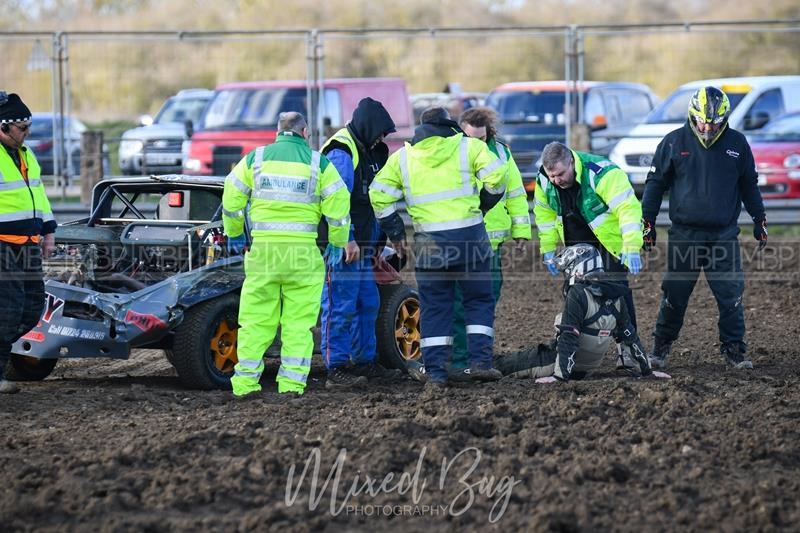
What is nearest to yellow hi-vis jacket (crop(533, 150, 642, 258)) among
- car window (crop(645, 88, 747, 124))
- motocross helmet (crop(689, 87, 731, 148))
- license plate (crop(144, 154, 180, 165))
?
motocross helmet (crop(689, 87, 731, 148))

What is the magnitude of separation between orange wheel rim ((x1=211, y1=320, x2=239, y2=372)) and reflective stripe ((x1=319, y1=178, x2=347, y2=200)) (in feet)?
3.86

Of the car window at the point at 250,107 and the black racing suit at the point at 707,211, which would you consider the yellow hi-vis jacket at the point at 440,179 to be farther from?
the car window at the point at 250,107

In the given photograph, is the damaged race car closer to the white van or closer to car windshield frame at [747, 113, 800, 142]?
the white van

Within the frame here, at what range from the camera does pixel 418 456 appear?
604cm

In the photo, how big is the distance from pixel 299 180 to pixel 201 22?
112 ft

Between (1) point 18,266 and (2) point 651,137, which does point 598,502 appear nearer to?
(1) point 18,266

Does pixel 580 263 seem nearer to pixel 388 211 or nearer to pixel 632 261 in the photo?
pixel 632 261

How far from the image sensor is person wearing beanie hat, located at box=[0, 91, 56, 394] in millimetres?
7742

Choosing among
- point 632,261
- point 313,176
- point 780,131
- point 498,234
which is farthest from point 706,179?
A: point 780,131

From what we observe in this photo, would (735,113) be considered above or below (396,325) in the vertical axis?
above

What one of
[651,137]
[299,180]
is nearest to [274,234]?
[299,180]

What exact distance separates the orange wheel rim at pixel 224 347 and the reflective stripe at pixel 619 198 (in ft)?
9.06

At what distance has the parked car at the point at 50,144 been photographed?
54.6ft

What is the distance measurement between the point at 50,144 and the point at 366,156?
1228 cm
